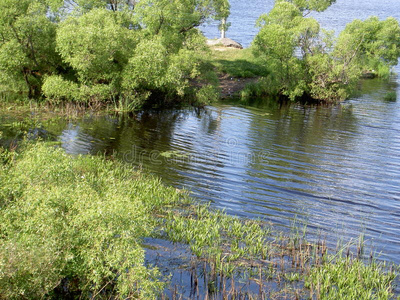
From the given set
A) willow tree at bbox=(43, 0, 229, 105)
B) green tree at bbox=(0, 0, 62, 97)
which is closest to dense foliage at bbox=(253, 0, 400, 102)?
willow tree at bbox=(43, 0, 229, 105)

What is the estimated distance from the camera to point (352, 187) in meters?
21.3

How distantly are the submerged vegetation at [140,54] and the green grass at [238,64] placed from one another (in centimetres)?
294

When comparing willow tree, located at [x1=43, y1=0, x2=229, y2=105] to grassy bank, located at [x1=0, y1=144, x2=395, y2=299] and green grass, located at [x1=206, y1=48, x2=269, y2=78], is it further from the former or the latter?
grassy bank, located at [x1=0, y1=144, x2=395, y2=299]

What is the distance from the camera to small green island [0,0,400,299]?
33.4 ft

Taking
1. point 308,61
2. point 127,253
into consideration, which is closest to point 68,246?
point 127,253

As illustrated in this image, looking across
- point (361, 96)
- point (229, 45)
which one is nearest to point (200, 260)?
point (361, 96)

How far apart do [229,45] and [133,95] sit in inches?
1206

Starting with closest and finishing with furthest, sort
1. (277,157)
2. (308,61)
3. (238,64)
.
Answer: (277,157) → (308,61) → (238,64)

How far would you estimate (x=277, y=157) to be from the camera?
25.9m

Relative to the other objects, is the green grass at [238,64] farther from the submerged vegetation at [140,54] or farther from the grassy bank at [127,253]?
the grassy bank at [127,253]

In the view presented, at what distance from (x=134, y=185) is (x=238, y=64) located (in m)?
38.4

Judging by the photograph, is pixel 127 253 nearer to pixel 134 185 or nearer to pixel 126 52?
pixel 134 185

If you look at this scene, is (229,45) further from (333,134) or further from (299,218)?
(299,218)

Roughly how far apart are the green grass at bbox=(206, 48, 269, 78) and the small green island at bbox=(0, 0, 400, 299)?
4.28 meters
